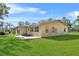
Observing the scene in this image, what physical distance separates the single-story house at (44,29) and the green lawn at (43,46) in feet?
0.18

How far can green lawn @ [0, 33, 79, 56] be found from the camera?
9.27 metres

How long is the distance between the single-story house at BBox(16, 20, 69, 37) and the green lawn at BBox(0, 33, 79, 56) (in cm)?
6

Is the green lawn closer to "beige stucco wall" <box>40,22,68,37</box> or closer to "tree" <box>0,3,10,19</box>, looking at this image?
"beige stucco wall" <box>40,22,68,37</box>

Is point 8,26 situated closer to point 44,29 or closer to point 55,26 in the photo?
point 44,29

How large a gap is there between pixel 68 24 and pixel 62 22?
0.06 metres

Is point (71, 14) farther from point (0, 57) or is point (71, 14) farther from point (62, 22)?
point (0, 57)

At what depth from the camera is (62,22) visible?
9.30 meters

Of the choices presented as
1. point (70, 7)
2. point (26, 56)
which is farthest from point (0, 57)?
point (70, 7)

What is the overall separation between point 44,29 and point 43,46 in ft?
0.54

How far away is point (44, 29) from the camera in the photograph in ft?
30.6

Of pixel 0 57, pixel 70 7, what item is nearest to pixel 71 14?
pixel 70 7

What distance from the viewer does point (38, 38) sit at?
9344 millimetres

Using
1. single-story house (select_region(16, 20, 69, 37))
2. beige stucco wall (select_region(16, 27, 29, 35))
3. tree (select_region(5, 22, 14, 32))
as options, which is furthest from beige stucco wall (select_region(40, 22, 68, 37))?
tree (select_region(5, 22, 14, 32))

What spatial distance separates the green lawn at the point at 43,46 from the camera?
9273 mm
